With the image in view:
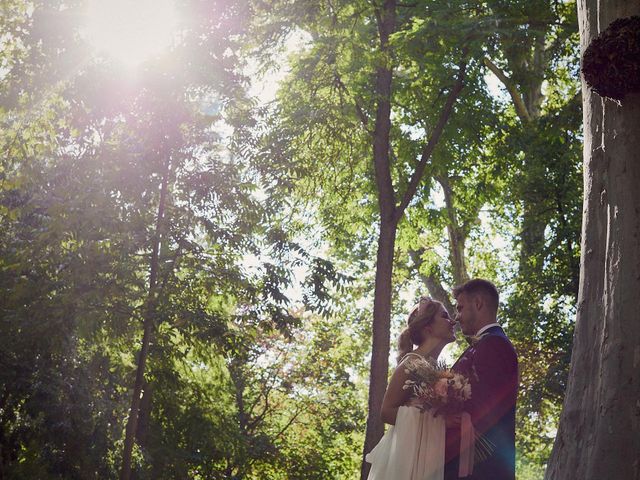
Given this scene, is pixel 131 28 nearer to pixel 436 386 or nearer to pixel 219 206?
pixel 219 206

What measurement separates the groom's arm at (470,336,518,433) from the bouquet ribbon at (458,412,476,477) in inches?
2.2

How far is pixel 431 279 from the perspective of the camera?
24.6m

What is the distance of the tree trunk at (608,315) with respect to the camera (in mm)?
3605

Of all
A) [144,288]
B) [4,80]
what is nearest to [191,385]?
[144,288]

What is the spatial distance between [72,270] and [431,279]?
48.8 ft

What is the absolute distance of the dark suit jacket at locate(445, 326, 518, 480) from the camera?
457cm

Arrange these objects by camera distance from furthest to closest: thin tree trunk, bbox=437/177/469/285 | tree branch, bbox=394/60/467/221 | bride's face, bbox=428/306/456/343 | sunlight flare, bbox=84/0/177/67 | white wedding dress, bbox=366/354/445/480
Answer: thin tree trunk, bbox=437/177/469/285 < tree branch, bbox=394/60/467/221 < sunlight flare, bbox=84/0/177/67 < bride's face, bbox=428/306/456/343 < white wedding dress, bbox=366/354/445/480

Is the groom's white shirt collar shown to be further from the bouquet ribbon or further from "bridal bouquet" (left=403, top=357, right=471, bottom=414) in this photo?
the bouquet ribbon

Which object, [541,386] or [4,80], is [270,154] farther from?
[541,386]

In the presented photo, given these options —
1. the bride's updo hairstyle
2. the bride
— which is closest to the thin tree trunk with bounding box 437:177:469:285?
the bride's updo hairstyle

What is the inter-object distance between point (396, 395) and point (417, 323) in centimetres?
69

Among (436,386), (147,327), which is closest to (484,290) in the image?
(436,386)

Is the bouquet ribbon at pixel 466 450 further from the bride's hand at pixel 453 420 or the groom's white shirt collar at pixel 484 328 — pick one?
the groom's white shirt collar at pixel 484 328

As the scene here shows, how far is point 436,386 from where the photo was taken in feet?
15.1
